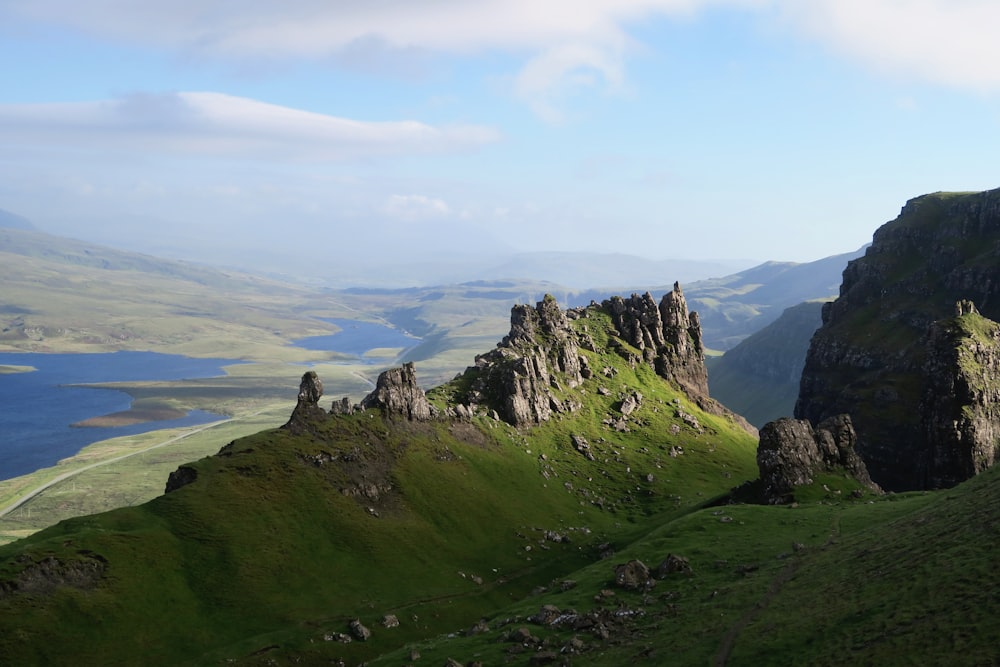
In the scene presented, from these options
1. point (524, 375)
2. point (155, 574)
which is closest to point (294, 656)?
point (155, 574)

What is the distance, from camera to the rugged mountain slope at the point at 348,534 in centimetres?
9662

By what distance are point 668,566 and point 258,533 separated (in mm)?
61163

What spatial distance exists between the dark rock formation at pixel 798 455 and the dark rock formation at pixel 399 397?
68659 millimetres

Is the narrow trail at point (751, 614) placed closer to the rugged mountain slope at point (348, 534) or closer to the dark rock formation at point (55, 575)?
the rugged mountain slope at point (348, 534)

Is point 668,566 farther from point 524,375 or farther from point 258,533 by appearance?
point 524,375

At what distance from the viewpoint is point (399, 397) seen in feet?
529

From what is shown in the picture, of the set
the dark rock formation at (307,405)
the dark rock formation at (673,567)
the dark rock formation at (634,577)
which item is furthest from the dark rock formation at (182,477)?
the dark rock formation at (673,567)

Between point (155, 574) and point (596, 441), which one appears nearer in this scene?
point (155, 574)

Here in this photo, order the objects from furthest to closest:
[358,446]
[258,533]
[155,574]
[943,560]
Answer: [358,446], [258,533], [155,574], [943,560]

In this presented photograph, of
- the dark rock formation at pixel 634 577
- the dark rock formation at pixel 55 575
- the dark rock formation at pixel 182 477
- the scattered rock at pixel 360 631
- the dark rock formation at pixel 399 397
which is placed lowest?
the scattered rock at pixel 360 631

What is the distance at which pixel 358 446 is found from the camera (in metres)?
145

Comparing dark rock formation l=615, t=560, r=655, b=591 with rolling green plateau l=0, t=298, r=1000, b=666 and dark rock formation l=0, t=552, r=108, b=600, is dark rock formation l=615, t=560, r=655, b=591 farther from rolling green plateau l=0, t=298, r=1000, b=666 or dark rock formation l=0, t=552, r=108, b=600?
dark rock formation l=0, t=552, r=108, b=600

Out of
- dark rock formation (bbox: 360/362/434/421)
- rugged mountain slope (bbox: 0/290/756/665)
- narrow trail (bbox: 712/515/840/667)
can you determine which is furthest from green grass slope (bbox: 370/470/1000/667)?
dark rock formation (bbox: 360/362/434/421)

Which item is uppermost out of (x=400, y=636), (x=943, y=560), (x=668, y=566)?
(x=943, y=560)
